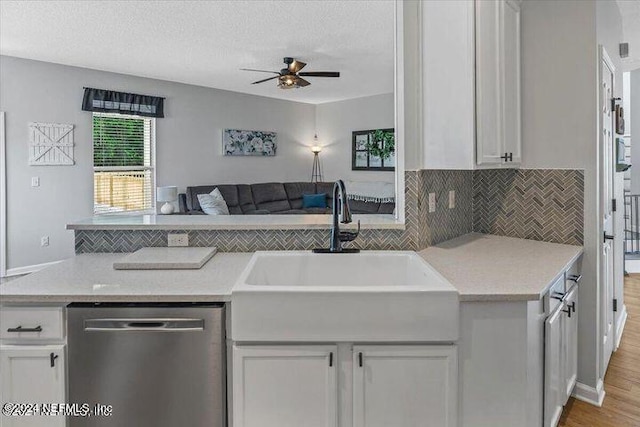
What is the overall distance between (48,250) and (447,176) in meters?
5.26

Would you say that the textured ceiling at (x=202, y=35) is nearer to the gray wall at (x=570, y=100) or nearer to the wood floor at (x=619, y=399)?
the gray wall at (x=570, y=100)

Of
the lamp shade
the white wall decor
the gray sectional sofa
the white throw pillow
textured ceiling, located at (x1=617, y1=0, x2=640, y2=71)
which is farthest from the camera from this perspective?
the gray sectional sofa

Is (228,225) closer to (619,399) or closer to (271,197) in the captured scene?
(619,399)

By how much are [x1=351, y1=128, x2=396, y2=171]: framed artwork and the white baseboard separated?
3.64 metres

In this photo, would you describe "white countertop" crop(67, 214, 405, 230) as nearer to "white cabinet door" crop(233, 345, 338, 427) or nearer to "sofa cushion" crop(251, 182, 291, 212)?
"white cabinet door" crop(233, 345, 338, 427)

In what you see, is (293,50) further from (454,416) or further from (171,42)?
(454,416)

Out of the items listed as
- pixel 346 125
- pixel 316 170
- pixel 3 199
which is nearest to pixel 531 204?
pixel 3 199

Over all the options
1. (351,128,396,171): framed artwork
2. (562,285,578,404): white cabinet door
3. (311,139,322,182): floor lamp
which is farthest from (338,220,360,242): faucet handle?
(311,139,322,182): floor lamp

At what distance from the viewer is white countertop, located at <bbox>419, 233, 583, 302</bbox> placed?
1.56m

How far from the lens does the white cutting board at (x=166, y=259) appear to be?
6.23 feet

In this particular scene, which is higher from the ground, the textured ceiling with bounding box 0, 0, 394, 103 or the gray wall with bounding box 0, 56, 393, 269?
the textured ceiling with bounding box 0, 0, 394, 103

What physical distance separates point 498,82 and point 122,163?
5.55 meters

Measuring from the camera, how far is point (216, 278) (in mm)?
1742

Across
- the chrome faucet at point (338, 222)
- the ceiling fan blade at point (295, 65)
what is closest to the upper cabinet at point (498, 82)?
the chrome faucet at point (338, 222)
